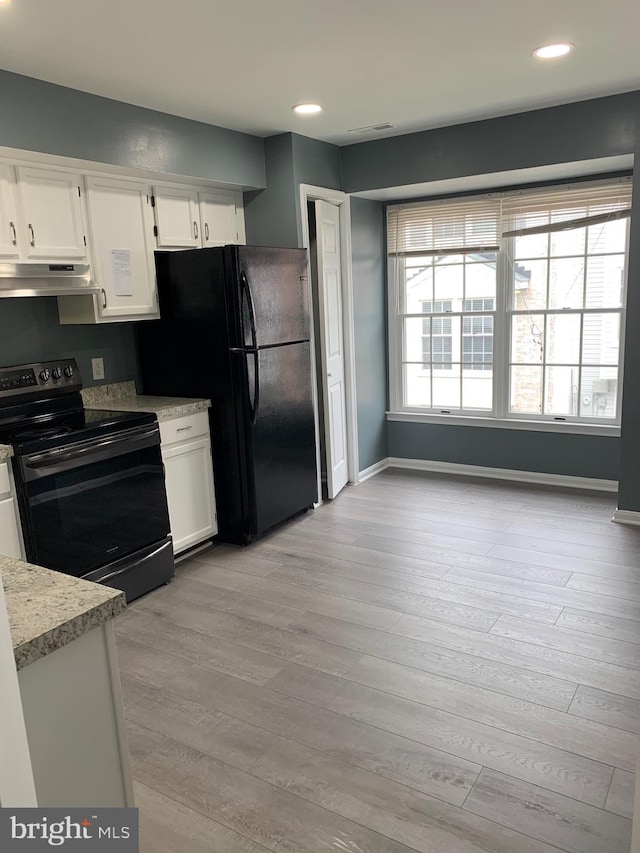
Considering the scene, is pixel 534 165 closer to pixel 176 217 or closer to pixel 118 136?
pixel 176 217

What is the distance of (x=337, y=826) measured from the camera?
1.83 metres

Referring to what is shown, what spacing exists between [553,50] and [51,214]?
96.3 inches

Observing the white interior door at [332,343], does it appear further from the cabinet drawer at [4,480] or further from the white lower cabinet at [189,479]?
the cabinet drawer at [4,480]

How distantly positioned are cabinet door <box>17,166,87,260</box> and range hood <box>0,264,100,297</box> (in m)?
0.11

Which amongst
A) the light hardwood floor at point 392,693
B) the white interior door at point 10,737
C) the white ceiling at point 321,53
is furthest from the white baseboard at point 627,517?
the white interior door at point 10,737

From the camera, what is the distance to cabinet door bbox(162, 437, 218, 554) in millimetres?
3564

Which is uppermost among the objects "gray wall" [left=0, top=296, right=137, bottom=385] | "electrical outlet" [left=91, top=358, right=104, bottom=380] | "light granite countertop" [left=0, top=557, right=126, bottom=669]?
"gray wall" [left=0, top=296, right=137, bottom=385]

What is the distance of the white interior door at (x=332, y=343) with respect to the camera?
4488mm

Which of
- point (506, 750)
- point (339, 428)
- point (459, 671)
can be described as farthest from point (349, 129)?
point (506, 750)

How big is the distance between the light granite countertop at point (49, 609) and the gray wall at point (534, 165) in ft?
11.5

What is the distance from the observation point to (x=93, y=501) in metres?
3.02

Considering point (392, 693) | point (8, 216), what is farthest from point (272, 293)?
point (392, 693)

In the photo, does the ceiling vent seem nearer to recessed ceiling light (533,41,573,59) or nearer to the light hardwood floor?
recessed ceiling light (533,41,573,59)

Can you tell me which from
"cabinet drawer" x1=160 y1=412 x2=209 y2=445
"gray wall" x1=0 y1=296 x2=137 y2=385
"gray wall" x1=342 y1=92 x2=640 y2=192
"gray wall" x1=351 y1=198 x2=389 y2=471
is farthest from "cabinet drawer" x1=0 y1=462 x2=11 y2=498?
"gray wall" x1=342 y1=92 x2=640 y2=192
